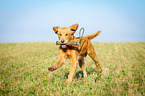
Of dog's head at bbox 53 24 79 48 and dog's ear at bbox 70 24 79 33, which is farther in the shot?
dog's ear at bbox 70 24 79 33

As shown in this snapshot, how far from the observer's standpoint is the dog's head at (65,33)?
4.64 metres

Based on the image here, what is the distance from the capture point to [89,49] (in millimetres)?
5988

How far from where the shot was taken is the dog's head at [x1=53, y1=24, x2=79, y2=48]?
4637 mm

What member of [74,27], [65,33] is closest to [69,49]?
[65,33]

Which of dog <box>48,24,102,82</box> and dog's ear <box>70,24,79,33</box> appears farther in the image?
dog's ear <box>70,24,79,33</box>

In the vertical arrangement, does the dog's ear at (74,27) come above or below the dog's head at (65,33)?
above

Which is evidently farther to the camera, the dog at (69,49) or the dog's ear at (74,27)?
the dog's ear at (74,27)

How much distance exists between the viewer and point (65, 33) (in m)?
4.74

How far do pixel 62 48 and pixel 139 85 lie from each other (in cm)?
285

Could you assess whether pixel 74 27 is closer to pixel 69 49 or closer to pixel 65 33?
pixel 65 33

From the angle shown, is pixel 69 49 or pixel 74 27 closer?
pixel 74 27

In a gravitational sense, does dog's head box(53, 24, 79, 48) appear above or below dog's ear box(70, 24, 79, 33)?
below

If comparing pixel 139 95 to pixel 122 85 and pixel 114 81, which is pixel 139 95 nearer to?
pixel 122 85

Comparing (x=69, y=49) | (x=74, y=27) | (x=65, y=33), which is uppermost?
(x=74, y=27)
